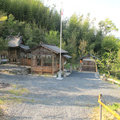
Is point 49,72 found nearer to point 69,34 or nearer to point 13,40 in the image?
point 13,40

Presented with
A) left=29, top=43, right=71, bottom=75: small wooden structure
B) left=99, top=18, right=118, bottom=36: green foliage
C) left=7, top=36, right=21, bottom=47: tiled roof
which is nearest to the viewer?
left=29, top=43, right=71, bottom=75: small wooden structure

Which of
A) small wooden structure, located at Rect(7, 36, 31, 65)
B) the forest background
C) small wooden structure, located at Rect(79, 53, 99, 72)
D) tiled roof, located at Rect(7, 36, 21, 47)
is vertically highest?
the forest background

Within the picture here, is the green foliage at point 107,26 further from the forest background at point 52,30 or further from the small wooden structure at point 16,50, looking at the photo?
the small wooden structure at point 16,50

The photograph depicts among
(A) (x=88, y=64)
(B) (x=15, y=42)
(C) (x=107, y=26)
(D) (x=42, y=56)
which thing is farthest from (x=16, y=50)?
(C) (x=107, y=26)

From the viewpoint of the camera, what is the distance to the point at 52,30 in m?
21.0

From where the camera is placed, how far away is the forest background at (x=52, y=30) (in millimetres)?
16594

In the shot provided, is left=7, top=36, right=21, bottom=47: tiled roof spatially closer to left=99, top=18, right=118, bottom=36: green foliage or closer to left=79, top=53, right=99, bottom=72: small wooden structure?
left=79, top=53, right=99, bottom=72: small wooden structure

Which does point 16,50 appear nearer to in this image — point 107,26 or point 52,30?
point 52,30

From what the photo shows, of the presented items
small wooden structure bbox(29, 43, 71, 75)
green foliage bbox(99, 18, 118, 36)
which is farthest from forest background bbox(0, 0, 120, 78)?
small wooden structure bbox(29, 43, 71, 75)

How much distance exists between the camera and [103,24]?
2255cm

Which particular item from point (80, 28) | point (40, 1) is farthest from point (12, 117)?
point (80, 28)

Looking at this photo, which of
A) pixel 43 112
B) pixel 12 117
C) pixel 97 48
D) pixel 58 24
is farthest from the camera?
pixel 58 24

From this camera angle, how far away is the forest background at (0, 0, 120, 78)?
16.6m

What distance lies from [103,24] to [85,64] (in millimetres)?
11409
